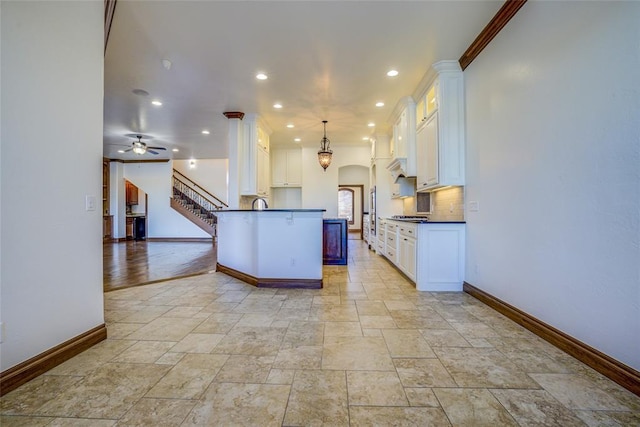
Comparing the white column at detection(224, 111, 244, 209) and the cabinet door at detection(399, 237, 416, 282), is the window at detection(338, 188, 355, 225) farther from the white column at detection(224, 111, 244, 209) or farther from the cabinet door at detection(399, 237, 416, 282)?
the cabinet door at detection(399, 237, 416, 282)

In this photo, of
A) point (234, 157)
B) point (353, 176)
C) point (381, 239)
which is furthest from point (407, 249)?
point (353, 176)

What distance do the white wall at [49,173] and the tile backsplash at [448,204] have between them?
3.94 m

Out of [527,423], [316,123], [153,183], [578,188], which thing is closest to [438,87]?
[578,188]

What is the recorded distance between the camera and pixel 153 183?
995 cm

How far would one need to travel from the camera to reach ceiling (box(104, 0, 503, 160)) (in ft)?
8.37

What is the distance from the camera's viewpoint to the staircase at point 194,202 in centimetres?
983

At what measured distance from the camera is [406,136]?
4.74 metres

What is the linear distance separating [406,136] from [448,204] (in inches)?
55.5

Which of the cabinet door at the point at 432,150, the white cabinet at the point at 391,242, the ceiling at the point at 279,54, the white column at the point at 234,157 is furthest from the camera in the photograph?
the white column at the point at 234,157

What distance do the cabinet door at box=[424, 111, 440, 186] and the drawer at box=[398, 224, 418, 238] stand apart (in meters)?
0.66

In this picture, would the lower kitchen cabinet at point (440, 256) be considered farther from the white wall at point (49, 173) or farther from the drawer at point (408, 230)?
the white wall at point (49, 173)

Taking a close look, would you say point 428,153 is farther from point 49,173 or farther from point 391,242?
point 49,173

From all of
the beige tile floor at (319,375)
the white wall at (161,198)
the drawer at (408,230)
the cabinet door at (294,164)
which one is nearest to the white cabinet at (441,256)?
the drawer at (408,230)

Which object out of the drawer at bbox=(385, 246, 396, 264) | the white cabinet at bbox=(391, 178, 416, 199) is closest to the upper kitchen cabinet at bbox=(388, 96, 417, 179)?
the white cabinet at bbox=(391, 178, 416, 199)
